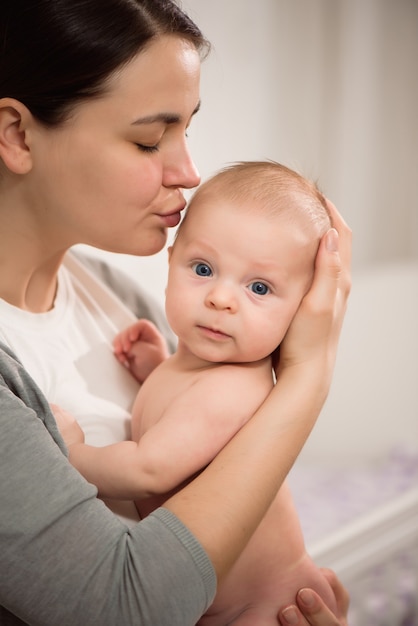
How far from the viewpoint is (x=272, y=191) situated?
1.21 metres

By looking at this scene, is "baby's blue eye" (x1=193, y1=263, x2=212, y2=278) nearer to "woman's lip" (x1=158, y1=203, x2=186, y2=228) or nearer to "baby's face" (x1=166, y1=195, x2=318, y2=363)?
"baby's face" (x1=166, y1=195, x2=318, y2=363)

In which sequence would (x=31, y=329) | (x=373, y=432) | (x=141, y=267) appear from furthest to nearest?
(x=373, y=432)
(x=141, y=267)
(x=31, y=329)

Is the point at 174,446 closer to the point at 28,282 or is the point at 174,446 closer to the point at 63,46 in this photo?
the point at 28,282

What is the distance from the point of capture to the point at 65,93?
114 cm

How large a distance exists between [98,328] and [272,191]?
45 cm

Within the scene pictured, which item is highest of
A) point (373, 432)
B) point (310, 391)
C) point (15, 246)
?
point (15, 246)

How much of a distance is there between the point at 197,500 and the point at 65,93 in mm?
629

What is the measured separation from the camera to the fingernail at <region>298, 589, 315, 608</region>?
3.97 feet

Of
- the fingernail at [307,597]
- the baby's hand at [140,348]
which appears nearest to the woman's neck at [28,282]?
the baby's hand at [140,348]

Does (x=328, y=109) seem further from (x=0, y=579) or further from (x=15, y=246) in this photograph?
(x=0, y=579)

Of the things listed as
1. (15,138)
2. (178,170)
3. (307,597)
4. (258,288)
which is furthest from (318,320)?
(15,138)

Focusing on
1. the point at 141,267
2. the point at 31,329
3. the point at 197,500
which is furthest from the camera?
the point at 141,267

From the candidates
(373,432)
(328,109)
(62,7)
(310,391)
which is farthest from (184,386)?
(328,109)

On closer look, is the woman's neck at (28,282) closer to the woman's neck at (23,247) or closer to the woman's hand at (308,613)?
the woman's neck at (23,247)
